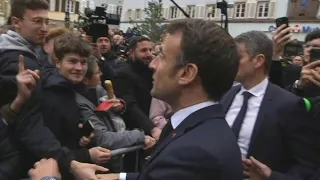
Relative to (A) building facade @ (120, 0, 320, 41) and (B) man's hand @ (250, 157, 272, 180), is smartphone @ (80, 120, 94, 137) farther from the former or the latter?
(A) building facade @ (120, 0, 320, 41)

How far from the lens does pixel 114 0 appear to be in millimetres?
59875

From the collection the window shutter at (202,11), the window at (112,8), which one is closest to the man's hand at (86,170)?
the window shutter at (202,11)

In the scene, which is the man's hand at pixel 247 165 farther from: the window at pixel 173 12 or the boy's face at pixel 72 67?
the window at pixel 173 12

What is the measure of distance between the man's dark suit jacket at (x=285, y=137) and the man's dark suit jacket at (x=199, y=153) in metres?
0.99

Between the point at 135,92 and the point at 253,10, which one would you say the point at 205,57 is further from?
the point at 253,10

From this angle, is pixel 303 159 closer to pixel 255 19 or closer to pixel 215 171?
pixel 215 171

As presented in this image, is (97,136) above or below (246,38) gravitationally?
below

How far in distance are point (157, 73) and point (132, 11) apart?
46.1 meters

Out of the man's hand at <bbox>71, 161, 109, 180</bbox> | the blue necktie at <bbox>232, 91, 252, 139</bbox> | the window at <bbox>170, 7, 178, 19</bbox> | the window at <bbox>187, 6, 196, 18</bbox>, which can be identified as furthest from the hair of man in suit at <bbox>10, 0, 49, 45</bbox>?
the window at <bbox>170, 7, 178, 19</bbox>

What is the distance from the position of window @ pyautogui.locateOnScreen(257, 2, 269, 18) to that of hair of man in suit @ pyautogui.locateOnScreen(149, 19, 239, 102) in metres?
32.6

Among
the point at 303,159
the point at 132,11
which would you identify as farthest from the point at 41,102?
the point at 132,11

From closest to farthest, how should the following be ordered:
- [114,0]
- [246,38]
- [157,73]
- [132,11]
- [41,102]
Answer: [157,73] → [41,102] → [246,38] → [132,11] → [114,0]

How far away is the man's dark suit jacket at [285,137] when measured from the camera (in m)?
2.42

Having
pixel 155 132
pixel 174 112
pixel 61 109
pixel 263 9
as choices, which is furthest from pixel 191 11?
pixel 174 112
